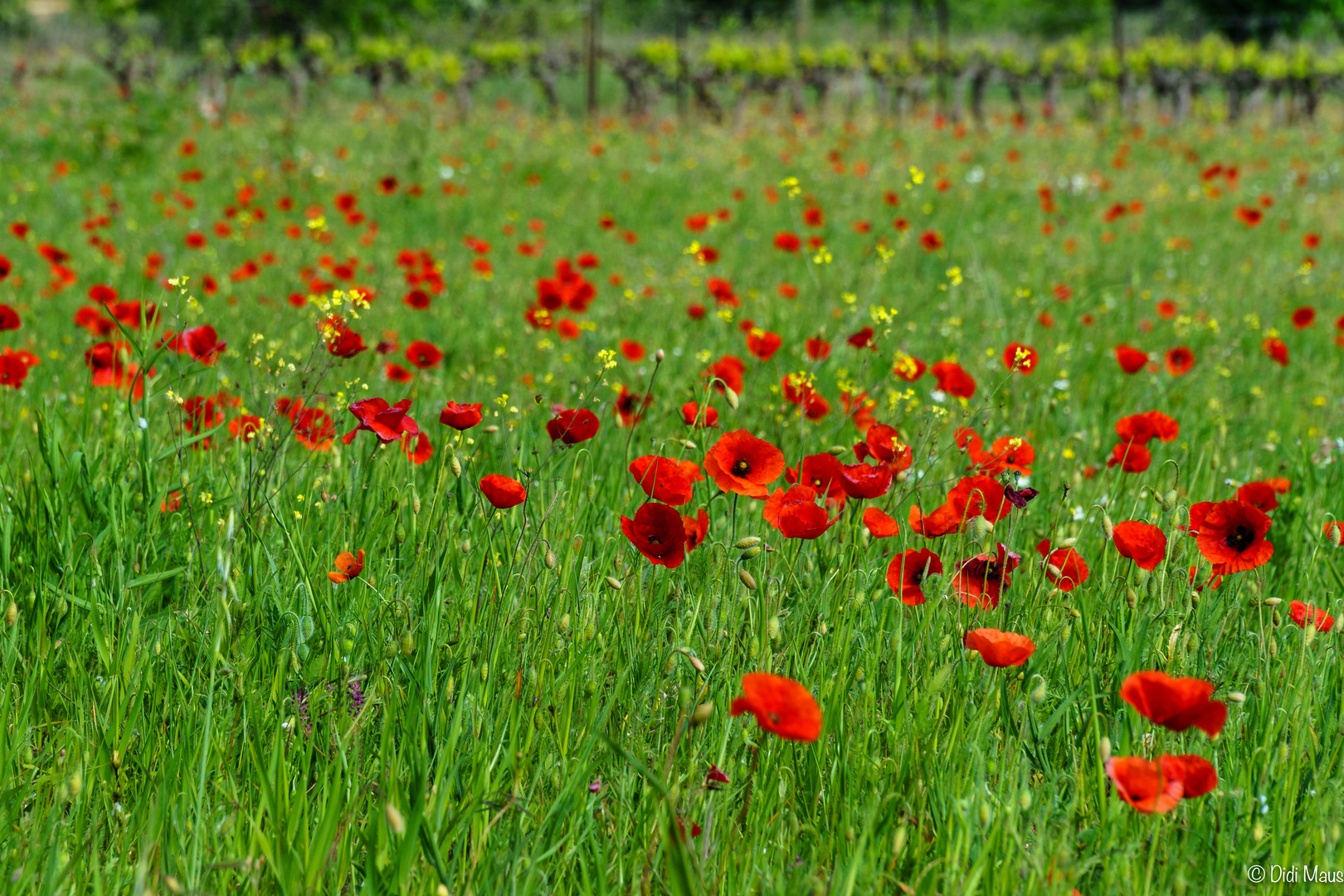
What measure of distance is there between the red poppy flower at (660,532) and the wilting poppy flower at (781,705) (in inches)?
17.9

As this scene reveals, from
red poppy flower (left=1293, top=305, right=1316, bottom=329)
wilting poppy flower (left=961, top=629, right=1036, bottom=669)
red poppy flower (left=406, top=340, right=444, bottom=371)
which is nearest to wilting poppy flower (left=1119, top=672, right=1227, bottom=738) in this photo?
wilting poppy flower (left=961, top=629, right=1036, bottom=669)

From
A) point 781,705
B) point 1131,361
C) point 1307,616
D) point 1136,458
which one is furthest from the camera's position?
point 1131,361

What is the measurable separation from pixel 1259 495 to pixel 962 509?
2.10ft

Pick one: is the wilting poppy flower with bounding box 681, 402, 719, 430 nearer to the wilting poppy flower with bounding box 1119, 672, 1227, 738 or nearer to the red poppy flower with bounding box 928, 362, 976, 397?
the red poppy flower with bounding box 928, 362, 976, 397

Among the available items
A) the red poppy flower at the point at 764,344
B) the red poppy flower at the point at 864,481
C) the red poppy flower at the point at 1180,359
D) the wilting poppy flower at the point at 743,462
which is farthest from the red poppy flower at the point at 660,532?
the red poppy flower at the point at 1180,359

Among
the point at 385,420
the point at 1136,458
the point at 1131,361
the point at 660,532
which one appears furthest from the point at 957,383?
the point at 385,420

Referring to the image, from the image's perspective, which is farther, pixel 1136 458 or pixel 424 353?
pixel 424 353

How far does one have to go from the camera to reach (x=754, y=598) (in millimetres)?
1764

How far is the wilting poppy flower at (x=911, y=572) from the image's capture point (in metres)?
1.56

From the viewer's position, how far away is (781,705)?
1.08 metres

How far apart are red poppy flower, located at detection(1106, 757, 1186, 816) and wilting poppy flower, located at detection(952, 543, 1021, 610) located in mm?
430

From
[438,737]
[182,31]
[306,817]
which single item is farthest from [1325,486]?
[182,31]

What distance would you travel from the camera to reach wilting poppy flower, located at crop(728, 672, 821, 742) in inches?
41.6

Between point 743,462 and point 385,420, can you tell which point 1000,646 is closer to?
point 743,462
